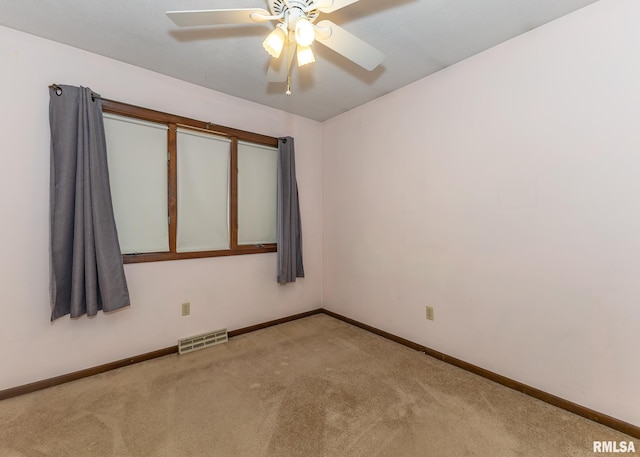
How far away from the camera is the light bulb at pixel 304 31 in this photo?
1335 mm

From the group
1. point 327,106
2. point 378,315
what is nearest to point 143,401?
point 378,315

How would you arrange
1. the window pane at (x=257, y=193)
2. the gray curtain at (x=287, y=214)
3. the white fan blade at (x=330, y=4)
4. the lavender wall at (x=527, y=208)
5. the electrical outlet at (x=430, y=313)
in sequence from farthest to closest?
the gray curtain at (x=287, y=214) → the window pane at (x=257, y=193) → the electrical outlet at (x=430, y=313) → the lavender wall at (x=527, y=208) → the white fan blade at (x=330, y=4)

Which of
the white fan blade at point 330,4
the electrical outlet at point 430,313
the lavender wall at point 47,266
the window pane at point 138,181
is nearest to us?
the white fan blade at point 330,4

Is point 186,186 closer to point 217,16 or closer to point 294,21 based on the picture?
point 217,16

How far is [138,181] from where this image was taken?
239 cm

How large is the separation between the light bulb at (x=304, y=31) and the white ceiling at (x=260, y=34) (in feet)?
1.82

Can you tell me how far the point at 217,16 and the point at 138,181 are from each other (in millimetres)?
1572

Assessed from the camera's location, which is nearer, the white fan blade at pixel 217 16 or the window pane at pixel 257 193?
the white fan blade at pixel 217 16

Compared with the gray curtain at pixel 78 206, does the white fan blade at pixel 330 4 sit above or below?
above

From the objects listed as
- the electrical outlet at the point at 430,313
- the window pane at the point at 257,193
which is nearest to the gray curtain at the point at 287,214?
the window pane at the point at 257,193

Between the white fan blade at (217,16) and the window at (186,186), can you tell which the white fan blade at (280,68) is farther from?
the window at (186,186)

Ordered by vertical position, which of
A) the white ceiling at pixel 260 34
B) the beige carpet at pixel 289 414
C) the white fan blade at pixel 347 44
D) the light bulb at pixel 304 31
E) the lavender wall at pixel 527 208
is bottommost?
the beige carpet at pixel 289 414

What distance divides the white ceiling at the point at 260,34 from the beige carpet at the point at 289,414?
2.47 m

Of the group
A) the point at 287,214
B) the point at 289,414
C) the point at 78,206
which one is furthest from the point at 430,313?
the point at 78,206
